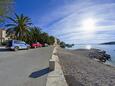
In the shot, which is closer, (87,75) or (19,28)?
(87,75)

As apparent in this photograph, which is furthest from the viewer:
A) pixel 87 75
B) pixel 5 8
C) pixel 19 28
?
pixel 19 28

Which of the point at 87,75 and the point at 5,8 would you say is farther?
the point at 5,8

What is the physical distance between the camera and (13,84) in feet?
26.2

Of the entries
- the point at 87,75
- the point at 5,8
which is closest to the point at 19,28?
the point at 5,8

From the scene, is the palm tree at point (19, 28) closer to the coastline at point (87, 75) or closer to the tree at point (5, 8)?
the tree at point (5, 8)

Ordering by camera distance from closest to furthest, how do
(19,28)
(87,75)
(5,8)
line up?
1. (87,75)
2. (5,8)
3. (19,28)

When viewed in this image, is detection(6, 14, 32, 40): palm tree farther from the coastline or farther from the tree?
the coastline

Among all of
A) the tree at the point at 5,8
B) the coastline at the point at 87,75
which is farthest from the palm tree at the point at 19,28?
the coastline at the point at 87,75

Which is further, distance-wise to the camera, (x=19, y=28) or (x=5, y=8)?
(x=19, y=28)

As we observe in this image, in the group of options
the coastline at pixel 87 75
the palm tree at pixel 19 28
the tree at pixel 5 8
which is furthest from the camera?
the palm tree at pixel 19 28

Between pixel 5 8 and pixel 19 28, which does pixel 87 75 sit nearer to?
pixel 5 8

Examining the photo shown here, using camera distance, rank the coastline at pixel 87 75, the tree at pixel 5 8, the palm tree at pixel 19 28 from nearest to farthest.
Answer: the coastline at pixel 87 75, the tree at pixel 5 8, the palm tree at pixel 19 28

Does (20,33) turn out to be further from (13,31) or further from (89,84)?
(89,84)

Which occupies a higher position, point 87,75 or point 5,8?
point 5,8
